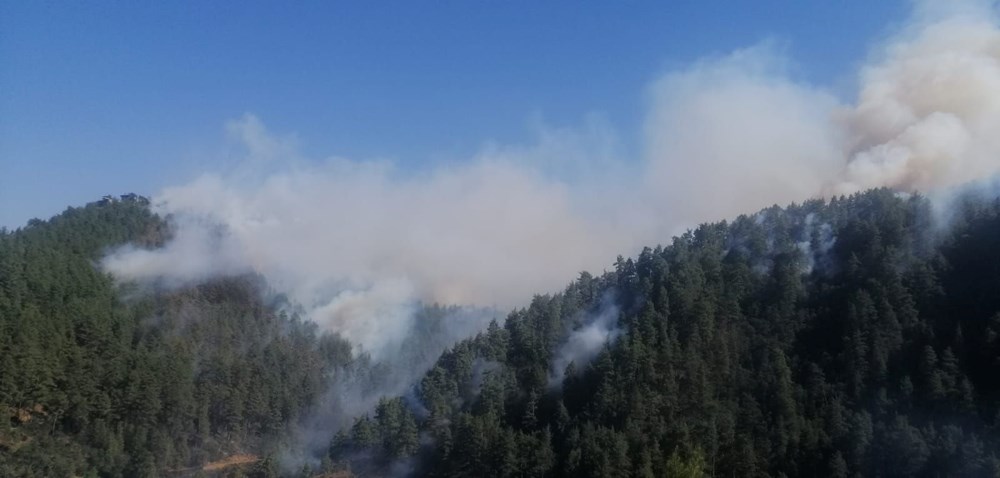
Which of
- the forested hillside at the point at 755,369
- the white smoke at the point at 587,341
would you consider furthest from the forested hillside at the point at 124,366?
the white smoke at the point at 587,341

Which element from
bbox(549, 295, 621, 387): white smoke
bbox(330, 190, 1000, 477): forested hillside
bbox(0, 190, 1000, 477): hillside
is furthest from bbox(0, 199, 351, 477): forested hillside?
bbox(549, 295, 621, 387): white smoke

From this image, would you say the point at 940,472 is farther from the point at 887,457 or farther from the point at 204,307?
the point at 204,307

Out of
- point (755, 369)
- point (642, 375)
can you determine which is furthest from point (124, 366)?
point (755, 369)

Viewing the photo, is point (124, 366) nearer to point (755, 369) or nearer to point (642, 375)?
point (642, 375)

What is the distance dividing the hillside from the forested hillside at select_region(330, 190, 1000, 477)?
19 centimetres

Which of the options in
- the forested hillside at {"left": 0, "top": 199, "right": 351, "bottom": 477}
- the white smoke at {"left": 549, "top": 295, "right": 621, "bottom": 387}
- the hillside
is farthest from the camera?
the white smoke at {"left": 549, "top": 295, "right": 621, "bottom": 387}

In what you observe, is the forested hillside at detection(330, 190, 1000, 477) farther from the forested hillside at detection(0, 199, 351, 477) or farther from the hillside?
the forested hillside at detection(0, 199, 351, 477)

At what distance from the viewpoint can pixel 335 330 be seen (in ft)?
464

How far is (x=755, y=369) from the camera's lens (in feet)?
218

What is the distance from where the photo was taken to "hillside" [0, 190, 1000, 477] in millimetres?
57844

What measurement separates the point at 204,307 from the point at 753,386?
76.8 metres

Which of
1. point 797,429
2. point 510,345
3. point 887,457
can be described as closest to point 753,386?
point 797,429

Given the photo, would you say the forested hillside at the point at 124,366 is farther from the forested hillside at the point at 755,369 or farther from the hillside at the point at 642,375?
the forested hillside at the point at 755,369

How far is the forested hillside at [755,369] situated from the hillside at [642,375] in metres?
0.19
